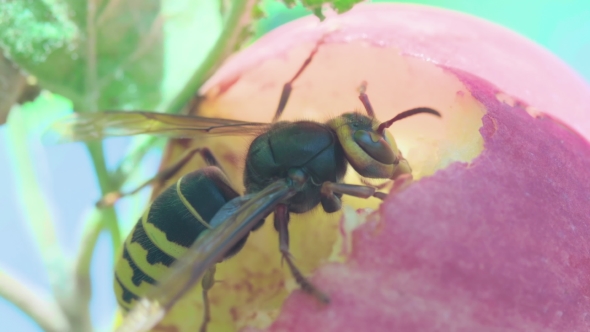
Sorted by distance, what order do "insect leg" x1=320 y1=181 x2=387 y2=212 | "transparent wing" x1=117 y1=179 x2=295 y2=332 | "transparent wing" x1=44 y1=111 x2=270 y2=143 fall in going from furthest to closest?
1. "transparent wing" x1=44 y1=111 x2=270 y2=143
2. "insect leg" x1=320 y1=181 x2=387 y2=212
3. "transparent wing" x1=117 y1=179 x2=295 y2=332

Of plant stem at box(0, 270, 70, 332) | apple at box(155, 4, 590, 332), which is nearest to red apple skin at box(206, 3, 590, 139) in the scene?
apple at box(155, 4, 590, 332)

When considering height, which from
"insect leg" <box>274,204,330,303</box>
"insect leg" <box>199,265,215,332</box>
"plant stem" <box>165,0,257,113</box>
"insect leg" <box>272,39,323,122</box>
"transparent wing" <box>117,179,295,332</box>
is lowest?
"insect leg" <box>199,265,215,332</box>

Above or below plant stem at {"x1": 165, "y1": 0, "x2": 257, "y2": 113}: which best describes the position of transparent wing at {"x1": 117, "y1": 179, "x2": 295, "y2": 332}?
below

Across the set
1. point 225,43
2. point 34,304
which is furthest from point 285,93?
point 34,304

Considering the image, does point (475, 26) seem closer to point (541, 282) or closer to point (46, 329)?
point (541, 282)

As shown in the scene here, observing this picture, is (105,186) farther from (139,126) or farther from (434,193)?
(434,193)

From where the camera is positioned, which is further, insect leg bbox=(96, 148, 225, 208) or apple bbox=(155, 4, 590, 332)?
insect leg bbox=(96, 148, 225, 208)

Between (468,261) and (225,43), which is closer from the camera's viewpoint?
(468,261)

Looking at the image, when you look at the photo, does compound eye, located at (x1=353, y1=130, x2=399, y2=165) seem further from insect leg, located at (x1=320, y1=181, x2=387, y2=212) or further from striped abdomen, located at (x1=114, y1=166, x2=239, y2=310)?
striped abdomen, located at (x1=114, y1=166, x2=239, y2=310)
